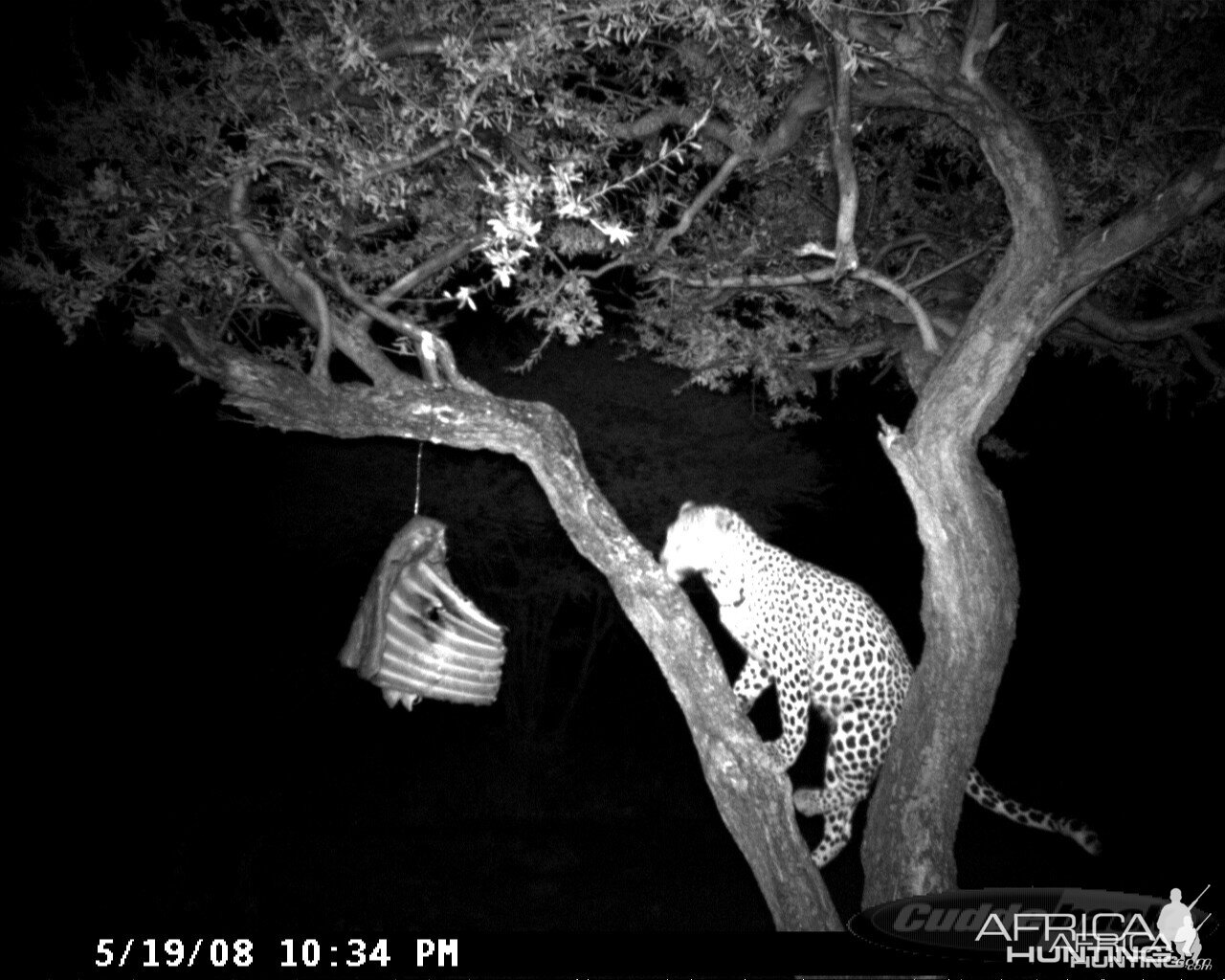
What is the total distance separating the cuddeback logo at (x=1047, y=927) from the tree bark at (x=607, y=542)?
298mm

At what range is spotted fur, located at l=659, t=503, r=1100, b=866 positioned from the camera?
486 cm

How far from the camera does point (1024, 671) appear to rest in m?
11.5

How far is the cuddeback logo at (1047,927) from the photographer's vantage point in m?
3.53

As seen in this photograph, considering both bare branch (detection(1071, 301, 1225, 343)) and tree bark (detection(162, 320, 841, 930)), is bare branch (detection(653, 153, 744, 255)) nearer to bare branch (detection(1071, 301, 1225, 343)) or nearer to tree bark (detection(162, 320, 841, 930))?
tree bark (detection(162, 320, 841, 930))

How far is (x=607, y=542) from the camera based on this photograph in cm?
405

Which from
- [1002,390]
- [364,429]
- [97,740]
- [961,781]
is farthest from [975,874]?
[97,740]

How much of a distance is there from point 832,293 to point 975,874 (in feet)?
11.5

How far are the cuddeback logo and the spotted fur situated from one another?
1.01 meters

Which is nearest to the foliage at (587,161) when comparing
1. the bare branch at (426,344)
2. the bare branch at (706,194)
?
the bare branch at (706,194)

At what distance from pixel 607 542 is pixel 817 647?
1.38 meters

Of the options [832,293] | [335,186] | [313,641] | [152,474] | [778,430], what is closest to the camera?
[335,186]

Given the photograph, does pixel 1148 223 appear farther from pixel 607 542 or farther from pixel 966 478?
pixel 607 542

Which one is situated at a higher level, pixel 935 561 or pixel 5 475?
pixel 935 561

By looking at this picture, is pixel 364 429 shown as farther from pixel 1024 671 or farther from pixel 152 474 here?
pixel 1024 671
